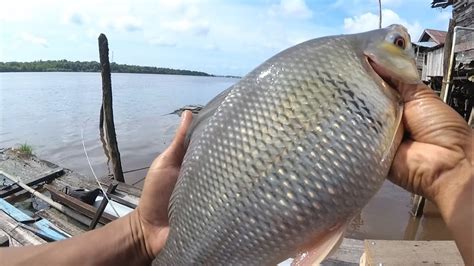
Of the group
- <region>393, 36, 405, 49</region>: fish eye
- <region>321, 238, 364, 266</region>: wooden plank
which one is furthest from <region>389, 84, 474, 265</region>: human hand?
<region>321, 238, 364, 266</region>: wooden plank

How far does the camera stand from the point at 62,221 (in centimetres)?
725

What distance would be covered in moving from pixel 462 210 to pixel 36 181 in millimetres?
10015

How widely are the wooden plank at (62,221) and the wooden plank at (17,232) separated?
0.78m

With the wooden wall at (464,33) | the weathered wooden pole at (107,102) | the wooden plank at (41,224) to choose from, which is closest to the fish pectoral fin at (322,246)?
the wooden plank at (41,224)

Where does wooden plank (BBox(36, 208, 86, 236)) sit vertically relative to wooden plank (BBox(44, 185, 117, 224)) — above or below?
below

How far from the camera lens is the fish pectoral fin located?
1539mm

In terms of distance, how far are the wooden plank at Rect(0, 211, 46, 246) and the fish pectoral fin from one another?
5024mm

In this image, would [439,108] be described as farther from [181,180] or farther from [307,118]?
[181,180]

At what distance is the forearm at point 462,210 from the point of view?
4.40 feet

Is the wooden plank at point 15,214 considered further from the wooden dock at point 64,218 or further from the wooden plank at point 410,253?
the wooden plank at point 410,253

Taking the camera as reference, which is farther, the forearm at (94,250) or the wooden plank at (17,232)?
the wooden plank at (17,232)

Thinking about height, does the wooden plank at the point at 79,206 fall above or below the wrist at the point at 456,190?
below

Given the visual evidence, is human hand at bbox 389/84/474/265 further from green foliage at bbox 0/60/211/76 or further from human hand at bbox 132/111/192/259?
green foliage at bbox 0/60/211/76

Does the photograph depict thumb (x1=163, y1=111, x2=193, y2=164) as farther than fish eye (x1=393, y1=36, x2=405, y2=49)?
Yes
